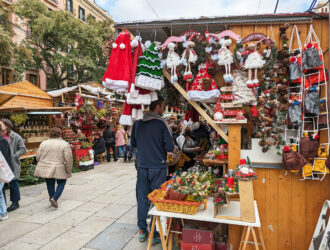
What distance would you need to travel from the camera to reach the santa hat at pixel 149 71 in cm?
298

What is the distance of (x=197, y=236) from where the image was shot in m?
2.91

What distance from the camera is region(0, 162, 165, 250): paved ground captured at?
Answer: 12.1 feet

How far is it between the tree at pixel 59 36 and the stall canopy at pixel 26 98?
407 centimetres

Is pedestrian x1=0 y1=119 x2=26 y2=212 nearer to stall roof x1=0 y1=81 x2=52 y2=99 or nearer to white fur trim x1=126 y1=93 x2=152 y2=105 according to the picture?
white fur trim x1=126 y1=93 x2=152 y2=105

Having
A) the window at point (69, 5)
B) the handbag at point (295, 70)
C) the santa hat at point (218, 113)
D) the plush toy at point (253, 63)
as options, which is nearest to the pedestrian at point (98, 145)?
the santa hat at point (218, 113)

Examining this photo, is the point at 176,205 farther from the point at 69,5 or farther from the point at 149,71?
the point at 69,5

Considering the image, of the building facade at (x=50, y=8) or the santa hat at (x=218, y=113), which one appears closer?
the santa hat at (x=218, y=113)

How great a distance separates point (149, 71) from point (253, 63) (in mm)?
1271

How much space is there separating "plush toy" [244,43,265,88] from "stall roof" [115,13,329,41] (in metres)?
0.48

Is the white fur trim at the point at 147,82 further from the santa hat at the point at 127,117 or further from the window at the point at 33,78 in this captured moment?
the window at the point at 33,78

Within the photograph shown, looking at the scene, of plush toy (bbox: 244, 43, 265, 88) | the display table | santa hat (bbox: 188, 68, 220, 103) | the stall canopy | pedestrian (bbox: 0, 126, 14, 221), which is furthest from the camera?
the stall canopy

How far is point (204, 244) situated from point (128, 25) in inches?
120

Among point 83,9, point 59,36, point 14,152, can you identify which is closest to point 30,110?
point 14,152

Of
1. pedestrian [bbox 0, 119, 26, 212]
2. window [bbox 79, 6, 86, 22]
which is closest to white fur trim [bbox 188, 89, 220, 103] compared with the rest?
pedestrian [bbox 0, 119, 26, 212]
